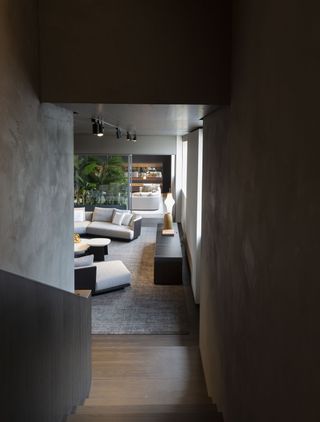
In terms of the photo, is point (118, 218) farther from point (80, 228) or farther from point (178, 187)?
point (178, 187)

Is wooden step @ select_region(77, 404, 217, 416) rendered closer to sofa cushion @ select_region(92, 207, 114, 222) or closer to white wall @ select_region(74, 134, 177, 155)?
sofa cushion @ select_region(92, 207, 114, 222)

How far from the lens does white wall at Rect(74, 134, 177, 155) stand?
11.9 m

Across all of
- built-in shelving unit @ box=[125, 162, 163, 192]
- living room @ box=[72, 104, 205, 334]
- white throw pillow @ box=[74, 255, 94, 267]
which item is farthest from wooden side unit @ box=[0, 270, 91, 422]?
built-in shelving unit @ box=[125, 162, 163, 192]

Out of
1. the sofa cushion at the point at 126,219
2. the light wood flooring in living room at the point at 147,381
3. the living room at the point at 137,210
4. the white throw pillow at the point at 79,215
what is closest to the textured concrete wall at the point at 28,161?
the living room at the point at 137,210

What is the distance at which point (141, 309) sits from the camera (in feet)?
22.0

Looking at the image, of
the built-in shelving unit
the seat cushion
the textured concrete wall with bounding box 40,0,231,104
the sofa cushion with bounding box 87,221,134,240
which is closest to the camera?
the textured concrete wall with bounding box 40,0,231,104

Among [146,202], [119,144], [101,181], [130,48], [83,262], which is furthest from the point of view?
[146,202]

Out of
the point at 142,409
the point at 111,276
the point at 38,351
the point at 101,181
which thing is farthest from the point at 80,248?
the point at 38,351

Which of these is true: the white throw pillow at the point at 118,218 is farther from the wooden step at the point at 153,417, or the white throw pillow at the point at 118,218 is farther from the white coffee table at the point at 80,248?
the wooden step at the point at 153,417

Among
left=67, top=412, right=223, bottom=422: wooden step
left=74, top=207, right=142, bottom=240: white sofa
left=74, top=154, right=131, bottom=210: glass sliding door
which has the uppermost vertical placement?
left=74, top=154, right=131, bottom=210: glass sliding door

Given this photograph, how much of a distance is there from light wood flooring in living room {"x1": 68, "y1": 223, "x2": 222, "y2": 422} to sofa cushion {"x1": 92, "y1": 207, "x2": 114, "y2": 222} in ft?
21.3

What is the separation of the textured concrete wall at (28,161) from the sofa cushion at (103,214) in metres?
8.32

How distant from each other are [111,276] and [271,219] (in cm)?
575

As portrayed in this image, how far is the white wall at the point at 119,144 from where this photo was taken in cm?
1194
